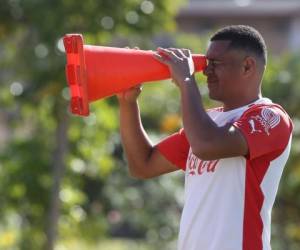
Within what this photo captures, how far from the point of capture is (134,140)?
164 inches

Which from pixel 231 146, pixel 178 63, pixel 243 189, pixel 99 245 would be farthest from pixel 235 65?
pixel 99 245

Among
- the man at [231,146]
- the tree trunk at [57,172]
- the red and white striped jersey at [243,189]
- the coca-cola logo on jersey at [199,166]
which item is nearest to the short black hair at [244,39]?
the man at [231,146]

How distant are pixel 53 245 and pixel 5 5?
2.08m

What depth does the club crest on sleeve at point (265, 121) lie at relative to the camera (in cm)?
359

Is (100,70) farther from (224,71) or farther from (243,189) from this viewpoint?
(243,189)

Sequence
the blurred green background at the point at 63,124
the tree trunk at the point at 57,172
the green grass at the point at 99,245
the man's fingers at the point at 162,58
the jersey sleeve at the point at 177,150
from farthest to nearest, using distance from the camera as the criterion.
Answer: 1. the green grass at the point at 99,245
2. the tree trunk at the point at 57,172
3. the blurred green background at the point at 63,124
4. the jersey sleeve at the point at 177,150
5. the man's fingers at the point at 162,58

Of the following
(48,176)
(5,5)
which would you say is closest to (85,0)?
(5,5)

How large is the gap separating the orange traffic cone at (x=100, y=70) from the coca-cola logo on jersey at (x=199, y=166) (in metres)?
0.36

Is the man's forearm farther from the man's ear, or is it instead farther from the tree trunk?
the tree trunk

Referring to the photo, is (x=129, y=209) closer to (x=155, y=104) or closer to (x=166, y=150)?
(x=155, y=104)

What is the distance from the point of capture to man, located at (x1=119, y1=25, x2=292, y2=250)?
3531 mm

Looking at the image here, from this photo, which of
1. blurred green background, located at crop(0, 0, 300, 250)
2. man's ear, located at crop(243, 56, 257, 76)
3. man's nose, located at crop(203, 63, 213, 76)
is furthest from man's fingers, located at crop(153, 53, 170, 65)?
blurred green background, located at crop(0, 0, 300, 250)

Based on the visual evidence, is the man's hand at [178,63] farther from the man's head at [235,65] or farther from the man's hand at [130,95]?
the man's hand at [130,95]

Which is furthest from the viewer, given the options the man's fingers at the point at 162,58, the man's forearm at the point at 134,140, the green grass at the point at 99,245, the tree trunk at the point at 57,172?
the green grass at the point at 99,245
